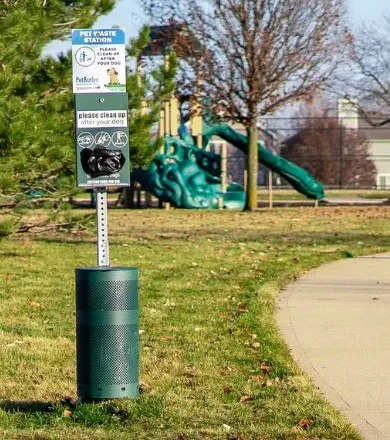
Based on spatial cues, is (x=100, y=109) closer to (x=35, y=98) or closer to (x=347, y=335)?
(x=347, y=335)

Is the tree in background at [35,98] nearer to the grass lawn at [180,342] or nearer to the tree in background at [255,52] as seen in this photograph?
the grass lawn at [180,342]

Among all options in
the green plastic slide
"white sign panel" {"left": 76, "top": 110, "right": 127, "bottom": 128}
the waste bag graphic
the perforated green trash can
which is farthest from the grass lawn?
the green plastic slide

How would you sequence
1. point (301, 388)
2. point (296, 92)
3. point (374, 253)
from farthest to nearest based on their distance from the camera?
point (296, 92)
point (374, 253)
point (301, 388)

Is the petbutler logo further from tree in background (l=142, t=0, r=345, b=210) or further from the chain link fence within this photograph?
the chain link fence

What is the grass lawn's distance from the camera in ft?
22.6

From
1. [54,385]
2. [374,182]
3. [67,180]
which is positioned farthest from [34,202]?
[374,182]

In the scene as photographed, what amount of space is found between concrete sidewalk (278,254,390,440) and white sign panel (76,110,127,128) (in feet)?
7.39

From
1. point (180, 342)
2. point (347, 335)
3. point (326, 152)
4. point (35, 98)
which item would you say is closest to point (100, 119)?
point (180, 342)

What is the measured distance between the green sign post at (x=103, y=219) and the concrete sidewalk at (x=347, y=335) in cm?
143

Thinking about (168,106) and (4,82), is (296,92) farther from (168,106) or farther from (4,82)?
(4,82)

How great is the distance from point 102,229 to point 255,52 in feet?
80.9

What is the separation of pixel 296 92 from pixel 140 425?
26.2 m

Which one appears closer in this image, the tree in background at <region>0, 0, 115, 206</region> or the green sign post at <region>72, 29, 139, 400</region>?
the green sign post at <region>72, 29, 139, 400</region>

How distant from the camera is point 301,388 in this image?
7.86m
